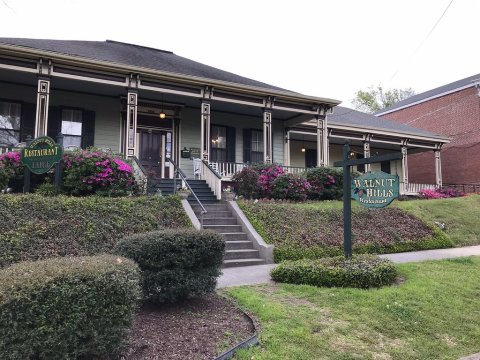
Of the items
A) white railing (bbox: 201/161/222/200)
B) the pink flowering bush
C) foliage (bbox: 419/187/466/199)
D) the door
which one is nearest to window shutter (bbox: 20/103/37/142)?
the door

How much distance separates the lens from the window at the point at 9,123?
1298 cm

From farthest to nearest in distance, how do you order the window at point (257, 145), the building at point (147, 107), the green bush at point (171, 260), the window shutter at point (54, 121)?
the window at point (257, 145) → the window shutter at point (54, 121) → the building at point (147, 107) → the green bush at point (171, 260)

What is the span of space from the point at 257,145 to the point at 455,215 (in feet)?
27.2

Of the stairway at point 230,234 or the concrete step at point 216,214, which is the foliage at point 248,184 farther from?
the concrete step at point 216,214

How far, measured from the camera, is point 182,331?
4.12 meters

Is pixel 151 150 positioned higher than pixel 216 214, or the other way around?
pixel 151 150

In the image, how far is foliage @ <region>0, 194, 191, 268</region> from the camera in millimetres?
6754

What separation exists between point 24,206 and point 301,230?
6156 millimetres

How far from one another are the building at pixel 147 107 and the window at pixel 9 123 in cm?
3

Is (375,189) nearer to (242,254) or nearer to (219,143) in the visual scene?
(242,254)

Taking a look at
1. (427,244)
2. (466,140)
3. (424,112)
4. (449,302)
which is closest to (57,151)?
(449,302)

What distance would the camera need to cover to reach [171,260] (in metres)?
4.58

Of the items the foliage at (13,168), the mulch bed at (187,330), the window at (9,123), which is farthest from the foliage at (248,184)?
the mulch bed at (187,330)

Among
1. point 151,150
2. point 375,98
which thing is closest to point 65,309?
point 151,150
